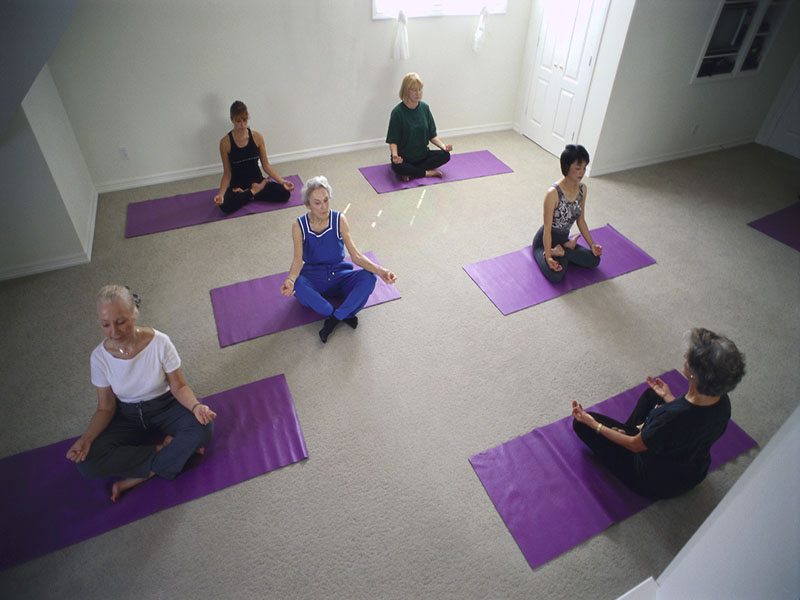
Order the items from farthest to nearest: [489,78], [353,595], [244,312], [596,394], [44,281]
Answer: [489,78] < [44,281] < [244,312] < [596,394] < [353,595]

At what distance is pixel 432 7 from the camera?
14.5 ft

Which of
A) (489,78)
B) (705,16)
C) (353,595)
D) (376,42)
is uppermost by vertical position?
(705,16)

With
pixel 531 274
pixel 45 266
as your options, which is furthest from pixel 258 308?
pixel 531 274

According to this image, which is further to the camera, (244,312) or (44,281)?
(44,281)

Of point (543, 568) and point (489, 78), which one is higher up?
point (489, 78)

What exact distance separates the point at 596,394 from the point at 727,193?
3.18m

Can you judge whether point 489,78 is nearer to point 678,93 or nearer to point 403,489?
point 678,93

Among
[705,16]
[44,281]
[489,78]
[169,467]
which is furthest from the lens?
[489,78]

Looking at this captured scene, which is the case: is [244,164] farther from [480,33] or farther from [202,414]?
[480,33]

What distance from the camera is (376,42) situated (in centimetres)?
439

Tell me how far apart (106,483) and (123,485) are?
9cm

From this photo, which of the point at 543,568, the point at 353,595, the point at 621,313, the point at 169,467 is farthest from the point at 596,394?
the point at 169,467

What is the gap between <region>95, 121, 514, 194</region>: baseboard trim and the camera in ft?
13.9

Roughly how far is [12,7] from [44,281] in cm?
202
